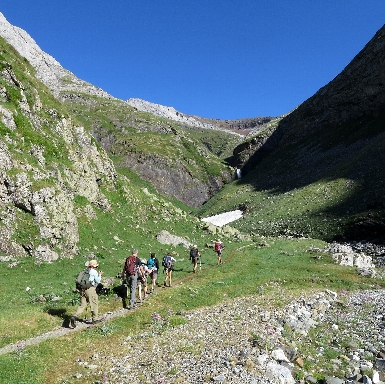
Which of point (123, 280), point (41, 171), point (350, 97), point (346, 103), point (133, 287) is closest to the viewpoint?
point (133, 287)

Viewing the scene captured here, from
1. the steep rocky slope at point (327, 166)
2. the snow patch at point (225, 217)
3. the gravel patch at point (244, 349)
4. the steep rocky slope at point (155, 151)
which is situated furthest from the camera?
the steep rocky slope at point (155, 151)

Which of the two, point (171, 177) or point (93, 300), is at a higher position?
point (171, 177)

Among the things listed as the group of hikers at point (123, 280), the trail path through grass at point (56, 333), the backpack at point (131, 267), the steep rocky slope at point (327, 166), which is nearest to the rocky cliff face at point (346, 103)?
the steep rocky slope at point (327, 166)

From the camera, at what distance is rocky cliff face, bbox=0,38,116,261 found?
31047mm

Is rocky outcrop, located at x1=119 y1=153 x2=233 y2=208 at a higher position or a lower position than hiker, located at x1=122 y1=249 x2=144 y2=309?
higher

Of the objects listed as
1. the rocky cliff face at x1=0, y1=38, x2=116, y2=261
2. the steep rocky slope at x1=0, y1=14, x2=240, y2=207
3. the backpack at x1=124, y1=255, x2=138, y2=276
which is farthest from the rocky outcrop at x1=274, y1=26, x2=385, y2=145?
the backpack at x1=124, y1=255, x2=138, y2=276

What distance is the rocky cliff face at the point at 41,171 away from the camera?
3105cm

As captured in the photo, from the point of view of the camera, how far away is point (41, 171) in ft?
120

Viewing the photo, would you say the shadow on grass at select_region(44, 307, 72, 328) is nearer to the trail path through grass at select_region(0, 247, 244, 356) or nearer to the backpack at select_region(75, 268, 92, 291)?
the trail path through grass at select_region(0, 247, 244, 356)

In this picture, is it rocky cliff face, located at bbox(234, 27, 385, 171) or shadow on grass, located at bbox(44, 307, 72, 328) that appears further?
rocky cliff face, located at bbox(234, 27, 385, 171)

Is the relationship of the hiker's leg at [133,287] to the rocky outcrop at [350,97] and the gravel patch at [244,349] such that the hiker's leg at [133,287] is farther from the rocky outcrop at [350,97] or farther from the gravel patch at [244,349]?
the rocky outcrop at [350,97]

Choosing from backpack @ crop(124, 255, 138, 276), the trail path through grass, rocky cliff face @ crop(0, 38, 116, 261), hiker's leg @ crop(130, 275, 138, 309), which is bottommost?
the trail path through grass

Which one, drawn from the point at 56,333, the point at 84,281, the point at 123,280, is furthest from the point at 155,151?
the point at 56,333

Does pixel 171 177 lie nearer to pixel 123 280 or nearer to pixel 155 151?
pixel 155 151
